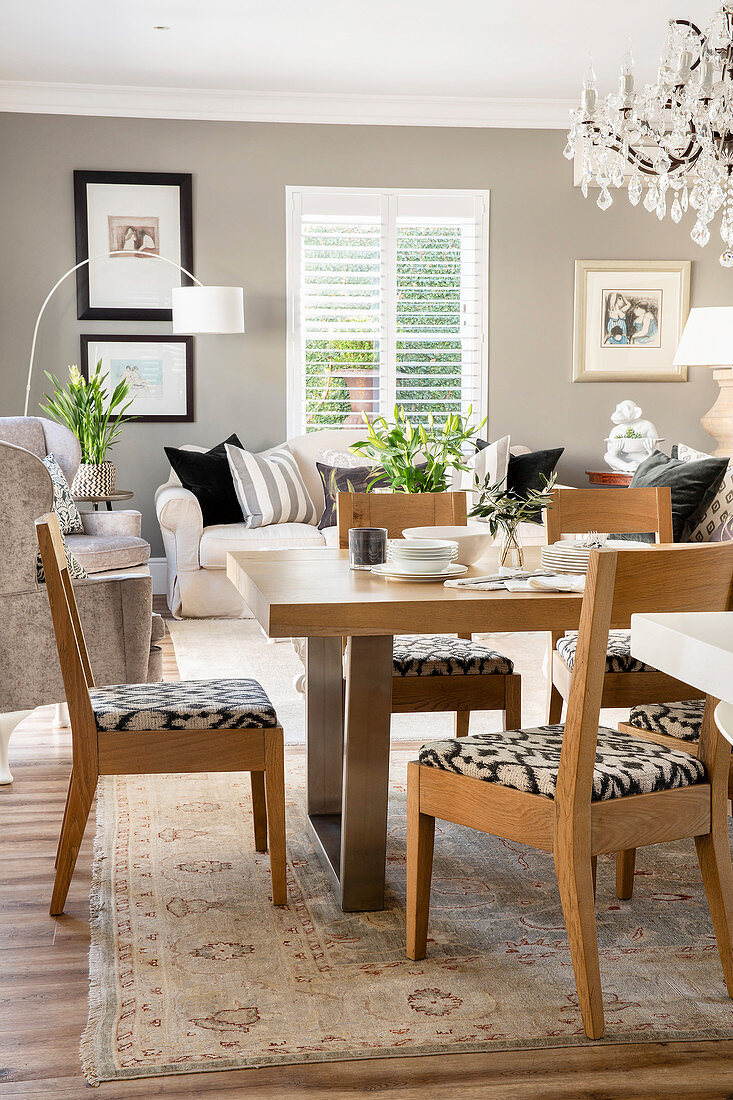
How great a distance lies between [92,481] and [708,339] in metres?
3.21

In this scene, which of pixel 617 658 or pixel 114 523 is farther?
pixel 114 523

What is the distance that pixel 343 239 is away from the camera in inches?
244

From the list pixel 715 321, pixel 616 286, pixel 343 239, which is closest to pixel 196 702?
pixel 715 321

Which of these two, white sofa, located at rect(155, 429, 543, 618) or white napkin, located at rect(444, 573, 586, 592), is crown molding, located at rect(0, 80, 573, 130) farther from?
white napkin, located at rect(444, 573, 586, 592)

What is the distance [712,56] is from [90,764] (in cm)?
300

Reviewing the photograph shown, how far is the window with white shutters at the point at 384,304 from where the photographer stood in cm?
619

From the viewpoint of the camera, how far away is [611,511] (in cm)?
298

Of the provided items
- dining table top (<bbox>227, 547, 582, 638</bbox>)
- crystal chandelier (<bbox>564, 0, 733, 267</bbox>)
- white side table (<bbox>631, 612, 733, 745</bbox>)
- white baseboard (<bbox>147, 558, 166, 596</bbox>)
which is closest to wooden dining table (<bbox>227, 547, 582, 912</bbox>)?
dining table top (<bbox>227, 547, 582, 638</bbox>)

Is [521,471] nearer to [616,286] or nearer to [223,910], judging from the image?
[616,286]

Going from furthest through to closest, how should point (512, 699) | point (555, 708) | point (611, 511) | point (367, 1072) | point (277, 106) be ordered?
point (277, 106) < point (611, 511) < point (555, 708) < point (512, 699) < point (367, 1072)

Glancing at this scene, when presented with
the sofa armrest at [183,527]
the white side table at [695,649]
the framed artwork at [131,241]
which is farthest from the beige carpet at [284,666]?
the white side table at [695,649]

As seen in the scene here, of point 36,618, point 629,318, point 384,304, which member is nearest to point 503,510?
point 36,618

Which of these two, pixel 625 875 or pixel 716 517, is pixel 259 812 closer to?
pixel 625 875

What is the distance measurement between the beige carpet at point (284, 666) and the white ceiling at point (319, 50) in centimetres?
282
